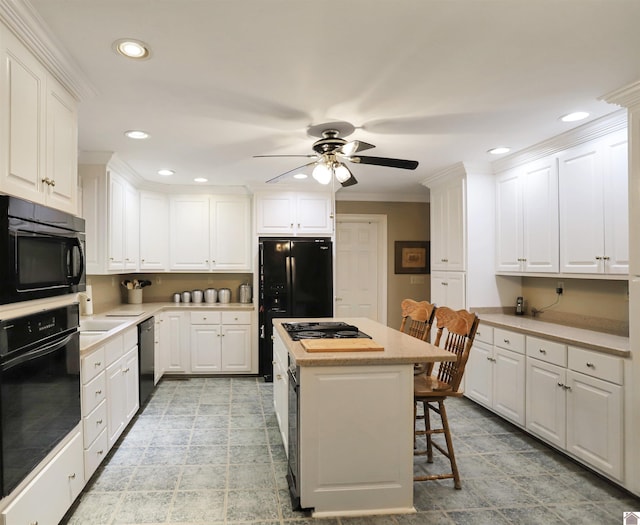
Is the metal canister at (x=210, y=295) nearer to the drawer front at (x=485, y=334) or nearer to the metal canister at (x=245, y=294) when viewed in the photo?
the metal canister at (x=245, y=294)

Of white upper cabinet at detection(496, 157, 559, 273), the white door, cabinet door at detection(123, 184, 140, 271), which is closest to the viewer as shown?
white upper cabinet at detection(496, 157, 559, 273)

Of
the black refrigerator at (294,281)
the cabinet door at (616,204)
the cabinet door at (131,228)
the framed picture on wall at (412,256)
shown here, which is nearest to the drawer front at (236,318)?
the black refrigerator at (294,281)

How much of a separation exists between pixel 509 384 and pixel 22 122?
357 cm

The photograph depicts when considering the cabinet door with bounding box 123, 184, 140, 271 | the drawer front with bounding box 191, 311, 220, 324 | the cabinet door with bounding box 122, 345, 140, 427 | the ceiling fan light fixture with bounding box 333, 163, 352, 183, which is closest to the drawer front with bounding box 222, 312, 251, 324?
the drawer front with bounding box 191, 311, 220, 324

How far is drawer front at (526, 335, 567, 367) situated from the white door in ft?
9.17

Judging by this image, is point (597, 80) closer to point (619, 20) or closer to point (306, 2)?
point (619, 20)

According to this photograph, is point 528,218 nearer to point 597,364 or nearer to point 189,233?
point 597,364

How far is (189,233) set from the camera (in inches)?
204

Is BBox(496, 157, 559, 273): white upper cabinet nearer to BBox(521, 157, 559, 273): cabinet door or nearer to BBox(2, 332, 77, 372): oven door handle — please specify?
BBox(521, 157, 559, 273): cabinet door

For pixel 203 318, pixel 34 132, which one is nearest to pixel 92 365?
pixel 34 132

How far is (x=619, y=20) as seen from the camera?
1.73 meters

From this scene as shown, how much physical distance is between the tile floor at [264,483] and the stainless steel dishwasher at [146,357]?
0.96ft

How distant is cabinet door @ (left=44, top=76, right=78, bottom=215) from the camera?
6.53 feet

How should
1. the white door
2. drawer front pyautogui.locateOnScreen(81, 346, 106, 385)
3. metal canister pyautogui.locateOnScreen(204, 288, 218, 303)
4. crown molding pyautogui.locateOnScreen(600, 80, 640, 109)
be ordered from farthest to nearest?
1. the white door
2. metal canister pyautogui.locateOnScreen(204, 288, 218, 303)
3. drawer front pyautogui.locateOnScreen(81, 346, 106, 385)
4. crown molding pyautogui.locateOnScreen(600, 80, 640, 109)
